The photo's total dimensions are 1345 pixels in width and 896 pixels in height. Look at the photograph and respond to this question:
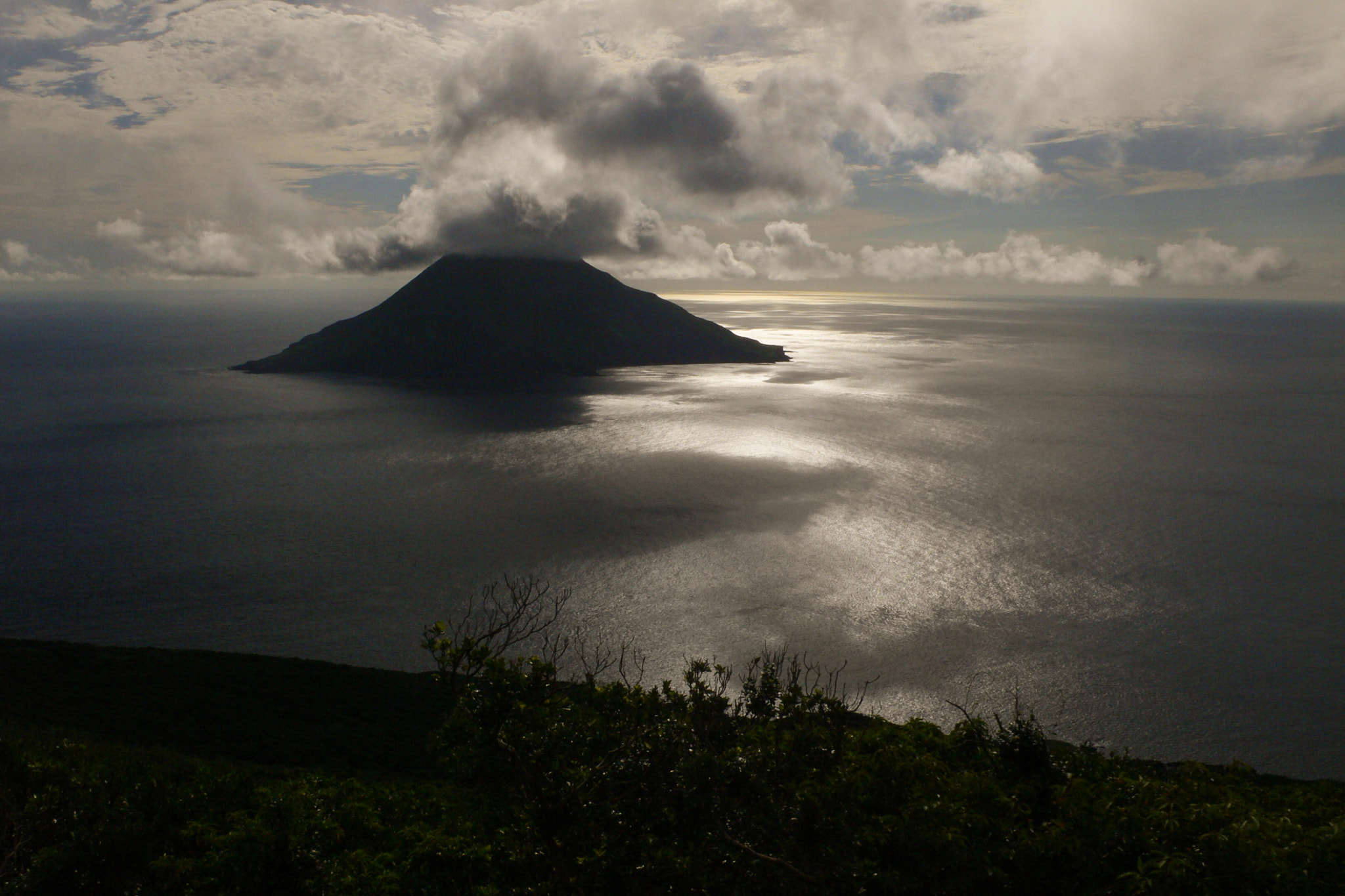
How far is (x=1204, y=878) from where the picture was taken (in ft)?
41.1

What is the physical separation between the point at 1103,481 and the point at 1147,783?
93.5m

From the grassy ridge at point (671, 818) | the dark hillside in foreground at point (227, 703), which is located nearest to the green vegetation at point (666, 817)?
the grassy ridge at point (671, 818)

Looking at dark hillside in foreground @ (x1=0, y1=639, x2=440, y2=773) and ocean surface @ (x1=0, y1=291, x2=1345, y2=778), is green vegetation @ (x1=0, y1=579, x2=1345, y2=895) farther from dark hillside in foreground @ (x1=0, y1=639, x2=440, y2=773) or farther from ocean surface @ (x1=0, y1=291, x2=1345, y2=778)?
Result: ocean surface @ (x1=0, y1=291, x2=1345, y2=778)

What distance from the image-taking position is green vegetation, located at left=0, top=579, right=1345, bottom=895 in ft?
44.6

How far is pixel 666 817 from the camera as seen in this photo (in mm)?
15656

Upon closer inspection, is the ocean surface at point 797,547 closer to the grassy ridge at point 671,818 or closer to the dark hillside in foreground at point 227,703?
the dark hillside in foreground at point 227,703

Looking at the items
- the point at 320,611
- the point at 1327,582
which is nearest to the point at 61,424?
the point at 320,611

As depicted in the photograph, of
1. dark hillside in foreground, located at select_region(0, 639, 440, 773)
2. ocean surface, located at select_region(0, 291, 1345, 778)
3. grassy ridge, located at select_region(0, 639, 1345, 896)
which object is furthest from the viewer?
ocean surface, located at select_region(0, 291, 1345, 778)

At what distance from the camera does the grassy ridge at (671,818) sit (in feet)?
44.6

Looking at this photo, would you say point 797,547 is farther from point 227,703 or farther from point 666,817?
point 666,817

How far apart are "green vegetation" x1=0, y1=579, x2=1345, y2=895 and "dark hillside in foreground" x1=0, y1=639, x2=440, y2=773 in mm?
17485

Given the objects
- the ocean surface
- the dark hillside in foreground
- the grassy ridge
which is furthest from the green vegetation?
the ocean surface

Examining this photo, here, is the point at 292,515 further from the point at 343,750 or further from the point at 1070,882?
the point at 1070,882

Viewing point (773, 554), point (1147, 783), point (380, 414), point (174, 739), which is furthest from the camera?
point (380, 414)
